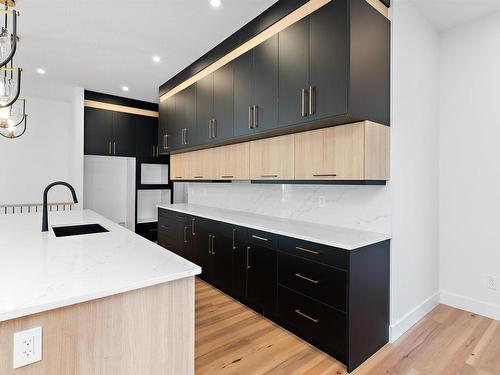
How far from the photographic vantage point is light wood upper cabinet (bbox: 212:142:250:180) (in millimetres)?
3160

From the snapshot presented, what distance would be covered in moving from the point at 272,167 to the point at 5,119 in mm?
2930

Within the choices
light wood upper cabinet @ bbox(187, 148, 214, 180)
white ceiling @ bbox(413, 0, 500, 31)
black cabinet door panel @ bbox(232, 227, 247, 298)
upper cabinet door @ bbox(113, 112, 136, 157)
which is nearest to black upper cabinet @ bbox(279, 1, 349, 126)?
white ceiling @ bbox(413, 0, 500, 31)

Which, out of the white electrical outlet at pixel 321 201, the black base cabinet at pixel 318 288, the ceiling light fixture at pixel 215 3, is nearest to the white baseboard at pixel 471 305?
the black base cabinet at pixel 318 288

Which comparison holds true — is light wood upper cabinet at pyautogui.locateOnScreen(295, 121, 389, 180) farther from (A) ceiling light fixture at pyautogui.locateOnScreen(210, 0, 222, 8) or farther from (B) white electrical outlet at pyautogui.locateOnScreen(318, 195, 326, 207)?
(A) ceiling light fixture at pyautogui.locateOnScreen(210, 0, 222, 8)

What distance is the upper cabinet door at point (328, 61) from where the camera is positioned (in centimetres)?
198

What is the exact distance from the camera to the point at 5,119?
2.95 m

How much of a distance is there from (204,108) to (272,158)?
4.77 ft

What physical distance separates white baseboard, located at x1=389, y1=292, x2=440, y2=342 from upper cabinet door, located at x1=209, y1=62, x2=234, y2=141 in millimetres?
2442

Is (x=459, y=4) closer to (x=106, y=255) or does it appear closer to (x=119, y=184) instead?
(x=106, y=255)

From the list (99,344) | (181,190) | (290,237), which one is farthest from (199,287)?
(181,190)

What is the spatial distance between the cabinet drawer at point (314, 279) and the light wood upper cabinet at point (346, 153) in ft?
2.34

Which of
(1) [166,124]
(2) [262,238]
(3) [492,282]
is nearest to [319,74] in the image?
(2) [262,238]

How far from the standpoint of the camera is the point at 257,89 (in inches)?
109

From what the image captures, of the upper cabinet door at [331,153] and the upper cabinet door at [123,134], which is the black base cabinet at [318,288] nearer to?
the upper cabinet door at [331,153]
